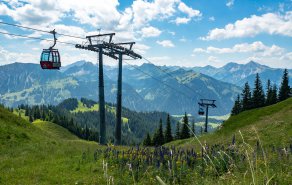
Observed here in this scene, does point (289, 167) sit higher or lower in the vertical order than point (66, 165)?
higher

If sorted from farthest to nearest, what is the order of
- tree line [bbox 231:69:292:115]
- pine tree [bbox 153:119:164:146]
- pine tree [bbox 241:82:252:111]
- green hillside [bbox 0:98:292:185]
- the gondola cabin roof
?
pine tree [bbox 241:82:252:111] < pine tree [bbox 153:119:164:146] < tree line [bbox 231:69:292:115] < the gondola cabin roof < green hillside [bbox 0:98:292:185]

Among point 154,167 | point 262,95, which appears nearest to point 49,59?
point 154,167

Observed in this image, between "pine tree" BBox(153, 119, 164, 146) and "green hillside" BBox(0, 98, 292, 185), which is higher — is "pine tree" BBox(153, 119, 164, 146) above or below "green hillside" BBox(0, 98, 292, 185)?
below

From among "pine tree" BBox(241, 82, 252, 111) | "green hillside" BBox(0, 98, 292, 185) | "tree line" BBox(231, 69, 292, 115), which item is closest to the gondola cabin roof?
"green hillside" BBox(0, 98, 292, 185)

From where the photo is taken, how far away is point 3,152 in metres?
21.8

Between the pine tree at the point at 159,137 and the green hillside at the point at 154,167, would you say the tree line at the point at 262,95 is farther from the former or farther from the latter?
the green hillside at the point at 154,167

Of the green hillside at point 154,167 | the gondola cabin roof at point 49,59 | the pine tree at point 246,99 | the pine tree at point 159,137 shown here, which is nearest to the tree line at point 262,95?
the pine tree at point 246,99

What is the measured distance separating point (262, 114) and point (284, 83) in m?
43.6

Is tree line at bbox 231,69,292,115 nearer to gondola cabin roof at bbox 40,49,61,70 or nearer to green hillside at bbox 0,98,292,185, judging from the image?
gondola cabin roof at bbox 40,49,61,70

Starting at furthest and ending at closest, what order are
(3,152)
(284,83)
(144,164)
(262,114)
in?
(284,83) → (262,114) → (3,152) → (144,164)

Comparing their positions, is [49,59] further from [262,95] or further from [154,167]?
[262,95]

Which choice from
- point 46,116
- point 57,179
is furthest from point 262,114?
point 46,116

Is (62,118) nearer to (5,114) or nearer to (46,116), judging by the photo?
(46,116)

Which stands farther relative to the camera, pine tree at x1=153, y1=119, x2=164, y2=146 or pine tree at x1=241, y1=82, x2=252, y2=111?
pine tree at x1=241, y1=82, x2=252, y2=111
